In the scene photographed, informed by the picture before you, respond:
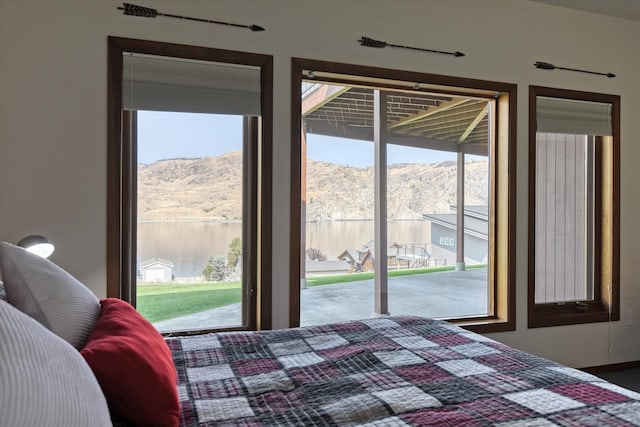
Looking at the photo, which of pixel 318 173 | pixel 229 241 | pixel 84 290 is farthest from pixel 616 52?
pixel 84 290

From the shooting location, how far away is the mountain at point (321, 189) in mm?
2797

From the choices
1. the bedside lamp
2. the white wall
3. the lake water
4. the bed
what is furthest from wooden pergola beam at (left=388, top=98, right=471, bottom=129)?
the bedside lamp

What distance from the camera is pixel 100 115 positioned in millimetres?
2514

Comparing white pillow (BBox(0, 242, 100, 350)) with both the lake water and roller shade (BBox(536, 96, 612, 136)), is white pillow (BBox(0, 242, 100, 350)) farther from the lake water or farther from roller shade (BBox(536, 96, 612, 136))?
roller shade (BBox(536, 96, 612, 136))

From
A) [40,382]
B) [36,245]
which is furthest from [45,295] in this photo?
[36,245]

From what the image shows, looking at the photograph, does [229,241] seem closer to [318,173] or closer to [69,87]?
[318,173]

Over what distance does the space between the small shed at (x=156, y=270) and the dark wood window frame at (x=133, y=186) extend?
6cm

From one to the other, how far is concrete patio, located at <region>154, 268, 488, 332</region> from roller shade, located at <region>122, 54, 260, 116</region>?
119cm

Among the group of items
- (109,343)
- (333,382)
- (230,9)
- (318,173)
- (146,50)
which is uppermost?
(230,9)

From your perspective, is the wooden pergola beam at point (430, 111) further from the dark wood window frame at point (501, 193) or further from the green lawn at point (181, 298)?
the green lawn at point (181, 298)

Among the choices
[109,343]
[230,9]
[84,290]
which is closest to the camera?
[109,343]

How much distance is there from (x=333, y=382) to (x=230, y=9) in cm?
217

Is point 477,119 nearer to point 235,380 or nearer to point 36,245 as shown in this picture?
point 235,380

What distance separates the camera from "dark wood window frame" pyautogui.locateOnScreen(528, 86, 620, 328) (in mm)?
3568
